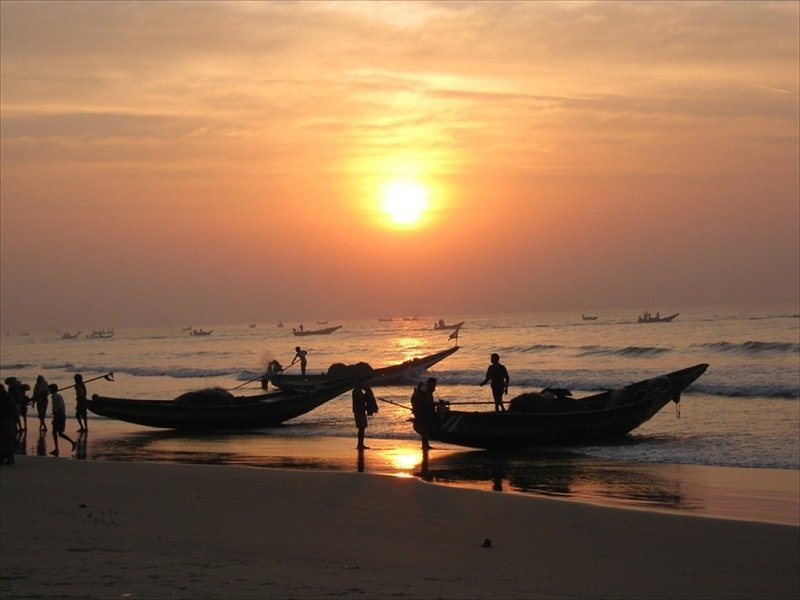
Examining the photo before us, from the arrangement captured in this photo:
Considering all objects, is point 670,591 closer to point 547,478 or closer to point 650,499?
point 650,499

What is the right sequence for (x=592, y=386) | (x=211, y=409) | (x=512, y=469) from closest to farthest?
(x=512, y=469) < (x=211, y=409) < (x=592, y=386)

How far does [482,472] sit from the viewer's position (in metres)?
16.5

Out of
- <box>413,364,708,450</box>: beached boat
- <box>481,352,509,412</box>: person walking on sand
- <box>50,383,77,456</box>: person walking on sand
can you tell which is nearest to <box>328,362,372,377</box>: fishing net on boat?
<box>413,364,708,450</box>: beached boat

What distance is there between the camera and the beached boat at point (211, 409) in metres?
24.6

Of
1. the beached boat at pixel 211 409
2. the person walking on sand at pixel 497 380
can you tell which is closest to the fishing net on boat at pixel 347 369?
the beached boat at pixel 211 409

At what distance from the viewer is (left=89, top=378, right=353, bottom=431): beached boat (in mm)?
24578

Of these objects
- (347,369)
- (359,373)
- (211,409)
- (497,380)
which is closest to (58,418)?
(211,409)

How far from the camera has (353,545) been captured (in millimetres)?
9062

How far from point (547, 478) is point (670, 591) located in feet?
25.3

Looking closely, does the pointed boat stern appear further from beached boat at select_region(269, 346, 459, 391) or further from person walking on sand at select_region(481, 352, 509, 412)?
beached boat at select_region(269, 346, 459, 391)

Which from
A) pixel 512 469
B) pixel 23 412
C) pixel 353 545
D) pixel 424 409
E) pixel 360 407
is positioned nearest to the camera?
pixel 353 545

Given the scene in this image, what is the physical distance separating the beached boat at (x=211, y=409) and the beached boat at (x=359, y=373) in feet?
14.6

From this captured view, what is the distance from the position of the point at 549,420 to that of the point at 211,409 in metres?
9.56

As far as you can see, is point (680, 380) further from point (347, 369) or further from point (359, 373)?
point (347, 369)
